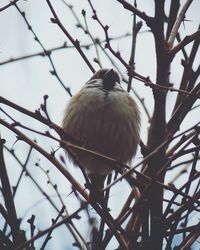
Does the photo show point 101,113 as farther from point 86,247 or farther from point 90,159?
point 86,247

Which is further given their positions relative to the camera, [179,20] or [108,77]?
[108,77]

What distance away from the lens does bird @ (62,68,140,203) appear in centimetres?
334

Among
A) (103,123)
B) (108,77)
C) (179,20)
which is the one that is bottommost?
(103,123)

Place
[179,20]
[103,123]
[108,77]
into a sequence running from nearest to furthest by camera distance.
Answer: [179,20] < [103,123] < [108,77]

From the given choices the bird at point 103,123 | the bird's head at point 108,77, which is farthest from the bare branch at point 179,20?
the bird's head at point 108,77

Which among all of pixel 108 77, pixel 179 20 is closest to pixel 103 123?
pixel 108 77

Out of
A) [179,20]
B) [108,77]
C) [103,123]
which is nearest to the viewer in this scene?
[179,20]

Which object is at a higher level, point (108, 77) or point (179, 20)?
point (108, 77)

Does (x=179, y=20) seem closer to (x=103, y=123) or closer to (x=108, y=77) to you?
(x=103, y=123)

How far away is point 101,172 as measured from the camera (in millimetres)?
3717

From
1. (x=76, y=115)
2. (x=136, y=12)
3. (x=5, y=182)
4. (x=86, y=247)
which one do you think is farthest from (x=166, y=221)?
(x=76, y=115)

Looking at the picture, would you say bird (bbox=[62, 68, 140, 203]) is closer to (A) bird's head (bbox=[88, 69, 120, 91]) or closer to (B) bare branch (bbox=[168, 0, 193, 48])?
(A) bird's head (bbox=[88, 69, 120, 91])

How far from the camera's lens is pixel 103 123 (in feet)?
10.9

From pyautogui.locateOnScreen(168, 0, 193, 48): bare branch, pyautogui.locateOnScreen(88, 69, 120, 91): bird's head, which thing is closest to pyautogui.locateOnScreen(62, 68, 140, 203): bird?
pyautogui.locateOnScreen(88, 69, 120, 91): bird's head
